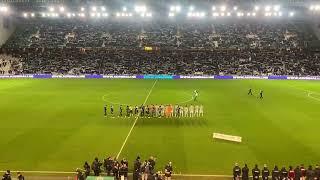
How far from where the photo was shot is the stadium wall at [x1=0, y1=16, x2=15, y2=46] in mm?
95875

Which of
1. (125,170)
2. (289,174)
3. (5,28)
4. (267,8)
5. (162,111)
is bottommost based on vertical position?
(289,174)

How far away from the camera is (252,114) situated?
41844 mm

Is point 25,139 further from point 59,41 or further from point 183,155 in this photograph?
point 59,41

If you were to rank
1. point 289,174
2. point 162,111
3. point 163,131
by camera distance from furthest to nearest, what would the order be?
point 162,111
point 163,131
point 289,174

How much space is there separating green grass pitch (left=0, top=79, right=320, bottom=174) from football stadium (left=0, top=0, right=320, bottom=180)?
151mm

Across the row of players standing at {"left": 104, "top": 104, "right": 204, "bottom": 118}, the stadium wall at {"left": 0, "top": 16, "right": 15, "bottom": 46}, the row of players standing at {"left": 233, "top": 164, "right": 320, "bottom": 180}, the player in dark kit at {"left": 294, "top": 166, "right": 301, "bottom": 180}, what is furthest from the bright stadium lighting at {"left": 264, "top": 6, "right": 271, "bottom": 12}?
the stadium wall at {"left": 0, "top": 16, "right": 15, "bottom": 46}

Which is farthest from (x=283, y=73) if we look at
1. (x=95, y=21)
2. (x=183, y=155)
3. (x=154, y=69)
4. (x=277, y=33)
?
(x=183, y=155)

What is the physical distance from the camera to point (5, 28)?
322ft

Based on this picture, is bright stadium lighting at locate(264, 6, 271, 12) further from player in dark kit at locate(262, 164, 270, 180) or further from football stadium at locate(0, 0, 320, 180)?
player in dark kit at locate(262, 164, 270, 180)

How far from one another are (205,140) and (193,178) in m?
8.32

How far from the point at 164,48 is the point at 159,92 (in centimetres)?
3884

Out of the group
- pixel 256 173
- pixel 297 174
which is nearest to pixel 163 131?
pixel 256 173

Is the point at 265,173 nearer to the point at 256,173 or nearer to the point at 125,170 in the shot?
the point at 256,173

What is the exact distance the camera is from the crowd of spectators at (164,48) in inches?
3447
